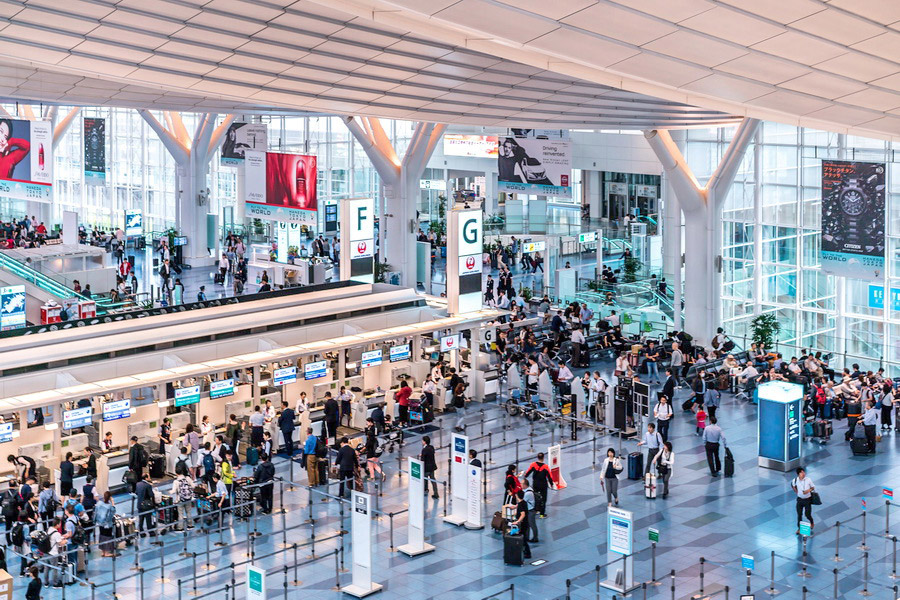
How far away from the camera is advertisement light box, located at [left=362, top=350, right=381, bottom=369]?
91.3 ft

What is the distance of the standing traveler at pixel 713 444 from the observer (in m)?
23.2

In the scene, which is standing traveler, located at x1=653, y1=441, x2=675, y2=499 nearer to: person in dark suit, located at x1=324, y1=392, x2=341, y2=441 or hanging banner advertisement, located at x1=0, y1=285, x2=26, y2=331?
person in dark suit, located at x1=324, y1=392, x2=341, y2=441

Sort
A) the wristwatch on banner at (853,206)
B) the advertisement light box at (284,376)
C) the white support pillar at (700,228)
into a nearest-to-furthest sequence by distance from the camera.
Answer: the advertisement light box at (284,376), the wristwatch on banner at (853,206), the white support pillar at (700,228)

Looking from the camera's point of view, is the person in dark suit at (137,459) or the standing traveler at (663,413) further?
the standing traveler at (663,413)

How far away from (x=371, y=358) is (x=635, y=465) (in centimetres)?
728

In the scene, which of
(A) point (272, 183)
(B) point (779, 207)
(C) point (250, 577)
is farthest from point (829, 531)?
(A) point (272, 183)

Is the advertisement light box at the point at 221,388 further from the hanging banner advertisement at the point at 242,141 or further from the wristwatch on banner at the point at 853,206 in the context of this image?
the hanging banner advertisement at the point at 242,141

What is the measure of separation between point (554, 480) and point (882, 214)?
1295 cm

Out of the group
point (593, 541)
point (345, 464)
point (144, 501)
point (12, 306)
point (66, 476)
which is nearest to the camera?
point (593, 541)

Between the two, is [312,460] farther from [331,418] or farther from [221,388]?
[221,388]

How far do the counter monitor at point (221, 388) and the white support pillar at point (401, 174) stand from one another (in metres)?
18.1

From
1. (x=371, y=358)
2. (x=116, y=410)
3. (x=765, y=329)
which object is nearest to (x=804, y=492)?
(x=371, y=358)

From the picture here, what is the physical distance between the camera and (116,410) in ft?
76.5

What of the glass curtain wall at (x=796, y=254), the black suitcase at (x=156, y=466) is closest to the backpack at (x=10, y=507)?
the black suitcase at (x=156, y=466)
